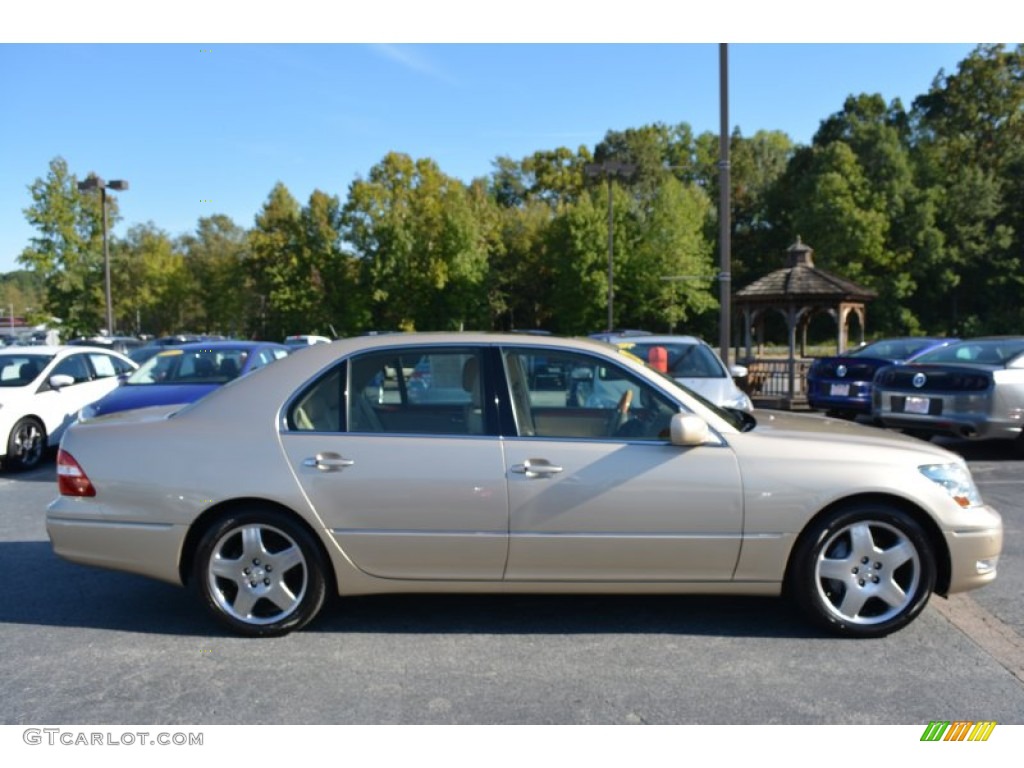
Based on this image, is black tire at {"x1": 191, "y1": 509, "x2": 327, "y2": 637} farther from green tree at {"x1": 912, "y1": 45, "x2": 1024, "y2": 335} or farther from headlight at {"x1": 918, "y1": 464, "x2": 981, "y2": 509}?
green tree at {"x1": 912, "y1": 45, "x2": 1024, "y2": 335}

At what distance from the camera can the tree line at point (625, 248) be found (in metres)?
45.6

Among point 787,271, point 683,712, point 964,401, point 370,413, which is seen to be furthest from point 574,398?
point 787,271

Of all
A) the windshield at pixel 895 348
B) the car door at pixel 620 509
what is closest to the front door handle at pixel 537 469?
the car door at pixel 620 509

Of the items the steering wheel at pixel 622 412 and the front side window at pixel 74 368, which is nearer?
the steering wheel at pixel 622 412

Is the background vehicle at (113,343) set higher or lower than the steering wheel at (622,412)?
higher

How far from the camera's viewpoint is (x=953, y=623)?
4535 millimetres

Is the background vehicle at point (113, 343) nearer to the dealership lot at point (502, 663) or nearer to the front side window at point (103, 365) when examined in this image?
the front side window at point (103, 365)

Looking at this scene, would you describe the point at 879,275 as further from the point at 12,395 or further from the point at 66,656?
the point at 66,656

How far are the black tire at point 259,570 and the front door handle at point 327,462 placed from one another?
31cm

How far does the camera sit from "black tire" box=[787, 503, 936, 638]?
421 cm

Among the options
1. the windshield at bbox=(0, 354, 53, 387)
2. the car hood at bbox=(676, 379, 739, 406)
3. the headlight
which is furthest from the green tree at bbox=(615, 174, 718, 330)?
the headlight
